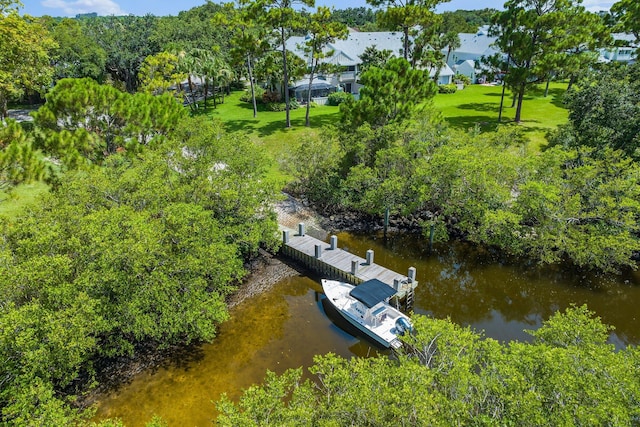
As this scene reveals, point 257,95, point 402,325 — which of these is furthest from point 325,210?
point 257,95

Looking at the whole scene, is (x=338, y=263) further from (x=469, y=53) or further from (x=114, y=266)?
(x=469, y=53)

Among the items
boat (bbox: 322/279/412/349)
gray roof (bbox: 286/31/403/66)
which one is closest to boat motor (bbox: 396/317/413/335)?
boat (bbox: 322/279/412/349)

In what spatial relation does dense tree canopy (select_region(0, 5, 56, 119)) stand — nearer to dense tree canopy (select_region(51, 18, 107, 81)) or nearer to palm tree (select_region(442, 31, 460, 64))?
dense tree canopy (select_region(51, 18, 107, 81))

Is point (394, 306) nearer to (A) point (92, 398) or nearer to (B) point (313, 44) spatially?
(A) point (92, 398)

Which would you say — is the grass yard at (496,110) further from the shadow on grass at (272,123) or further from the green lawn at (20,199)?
the green lawn at (20,199)

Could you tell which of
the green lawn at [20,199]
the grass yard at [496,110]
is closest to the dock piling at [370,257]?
the green lawn at [20,199]

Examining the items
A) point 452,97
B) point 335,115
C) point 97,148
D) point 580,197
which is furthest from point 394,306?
point 452,97
